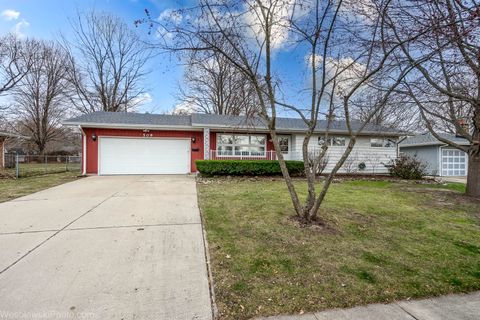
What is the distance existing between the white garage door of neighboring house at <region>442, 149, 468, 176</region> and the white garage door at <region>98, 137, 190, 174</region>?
17.6 metres

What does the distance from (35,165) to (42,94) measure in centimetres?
925

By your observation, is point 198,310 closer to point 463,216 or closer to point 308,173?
point 308,173

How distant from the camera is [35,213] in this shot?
5.07 m

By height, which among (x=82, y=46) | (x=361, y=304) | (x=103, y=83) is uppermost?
(x=82, y=46)

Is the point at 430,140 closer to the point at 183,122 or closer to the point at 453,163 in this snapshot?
the point at 453,163

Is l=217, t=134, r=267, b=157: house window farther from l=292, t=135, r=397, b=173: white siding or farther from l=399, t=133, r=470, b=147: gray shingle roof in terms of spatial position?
l=399, t=133, r=470, b=147: gray shingle roof

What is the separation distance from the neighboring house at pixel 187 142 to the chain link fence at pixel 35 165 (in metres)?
3.96

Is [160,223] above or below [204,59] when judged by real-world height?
below

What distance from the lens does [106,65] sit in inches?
834

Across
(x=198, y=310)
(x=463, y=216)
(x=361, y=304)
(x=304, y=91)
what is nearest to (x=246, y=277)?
(x=198, y=310)

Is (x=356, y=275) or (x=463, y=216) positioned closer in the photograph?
(x=356, y=275)

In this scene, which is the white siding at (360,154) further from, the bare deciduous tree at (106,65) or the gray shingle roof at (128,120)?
the bare deciduous tree at (106,65)

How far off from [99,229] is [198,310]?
2799 millimetres

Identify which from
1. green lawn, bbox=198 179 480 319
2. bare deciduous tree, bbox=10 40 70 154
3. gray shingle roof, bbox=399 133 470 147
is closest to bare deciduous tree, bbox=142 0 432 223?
green lawn, bbox=198 179 480 319
